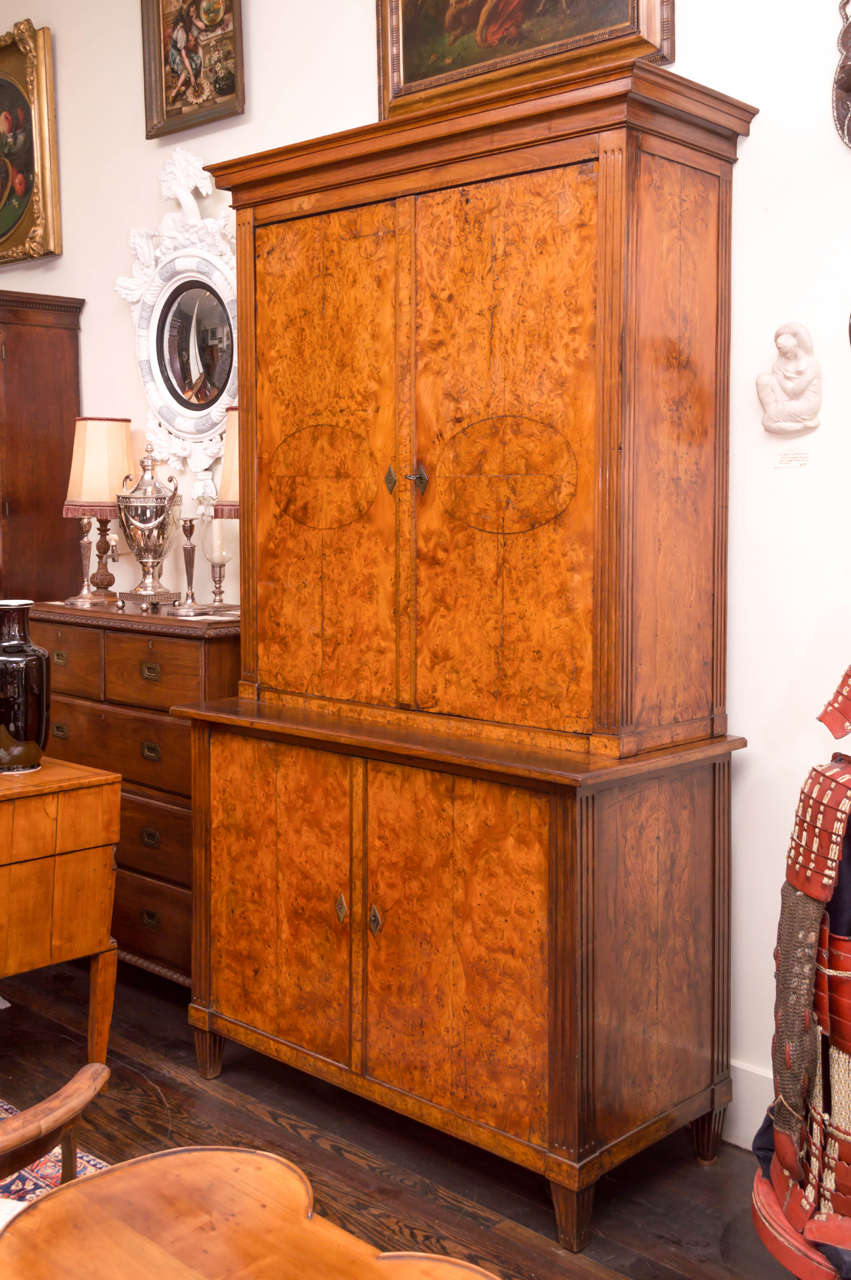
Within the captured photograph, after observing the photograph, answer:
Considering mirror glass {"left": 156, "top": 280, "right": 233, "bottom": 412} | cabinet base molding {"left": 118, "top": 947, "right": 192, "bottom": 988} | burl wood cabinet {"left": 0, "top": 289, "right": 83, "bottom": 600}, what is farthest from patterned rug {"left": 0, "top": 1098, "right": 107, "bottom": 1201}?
mirror glass {"left": 156, "top": 280, "right": 233, "bottom": 412}

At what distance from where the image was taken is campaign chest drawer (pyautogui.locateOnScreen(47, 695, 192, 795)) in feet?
13.9

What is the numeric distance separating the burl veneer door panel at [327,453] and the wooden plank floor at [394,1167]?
1.20 metres

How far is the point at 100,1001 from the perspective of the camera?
3.56 metres

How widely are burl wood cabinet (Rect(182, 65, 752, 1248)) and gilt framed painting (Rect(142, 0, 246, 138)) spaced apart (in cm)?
140

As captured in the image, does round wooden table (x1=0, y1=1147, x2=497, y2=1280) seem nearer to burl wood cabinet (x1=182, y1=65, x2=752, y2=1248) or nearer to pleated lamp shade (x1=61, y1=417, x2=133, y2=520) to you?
burl wood cabinet (x1=182, y1=65, x2=752, y2=1248)

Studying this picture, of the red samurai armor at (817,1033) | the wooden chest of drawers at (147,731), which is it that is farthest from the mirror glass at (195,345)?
the red samurai armor at (817,1033)

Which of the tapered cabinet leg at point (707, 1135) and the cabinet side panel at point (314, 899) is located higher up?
the cabinet side panel at point (314, 899)

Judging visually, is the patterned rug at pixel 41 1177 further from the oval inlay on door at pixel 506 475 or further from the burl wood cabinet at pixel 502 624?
the oval inlay on door at pixel 506 475

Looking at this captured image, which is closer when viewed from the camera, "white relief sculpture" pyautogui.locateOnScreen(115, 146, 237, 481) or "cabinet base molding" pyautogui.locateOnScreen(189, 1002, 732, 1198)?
"cabinet base molding" pyautogui.locateOnScreen(189, 1002, 732, 1198)

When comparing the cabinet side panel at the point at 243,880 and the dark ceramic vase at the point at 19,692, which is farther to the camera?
the cabinet side panel at the point at 243,880

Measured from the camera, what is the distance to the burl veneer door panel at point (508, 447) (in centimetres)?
295

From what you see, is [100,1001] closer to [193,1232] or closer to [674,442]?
[193,1232]

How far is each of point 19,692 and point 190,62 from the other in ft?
9.30

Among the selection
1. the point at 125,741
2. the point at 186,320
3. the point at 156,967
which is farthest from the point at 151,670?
the point at 186,320
